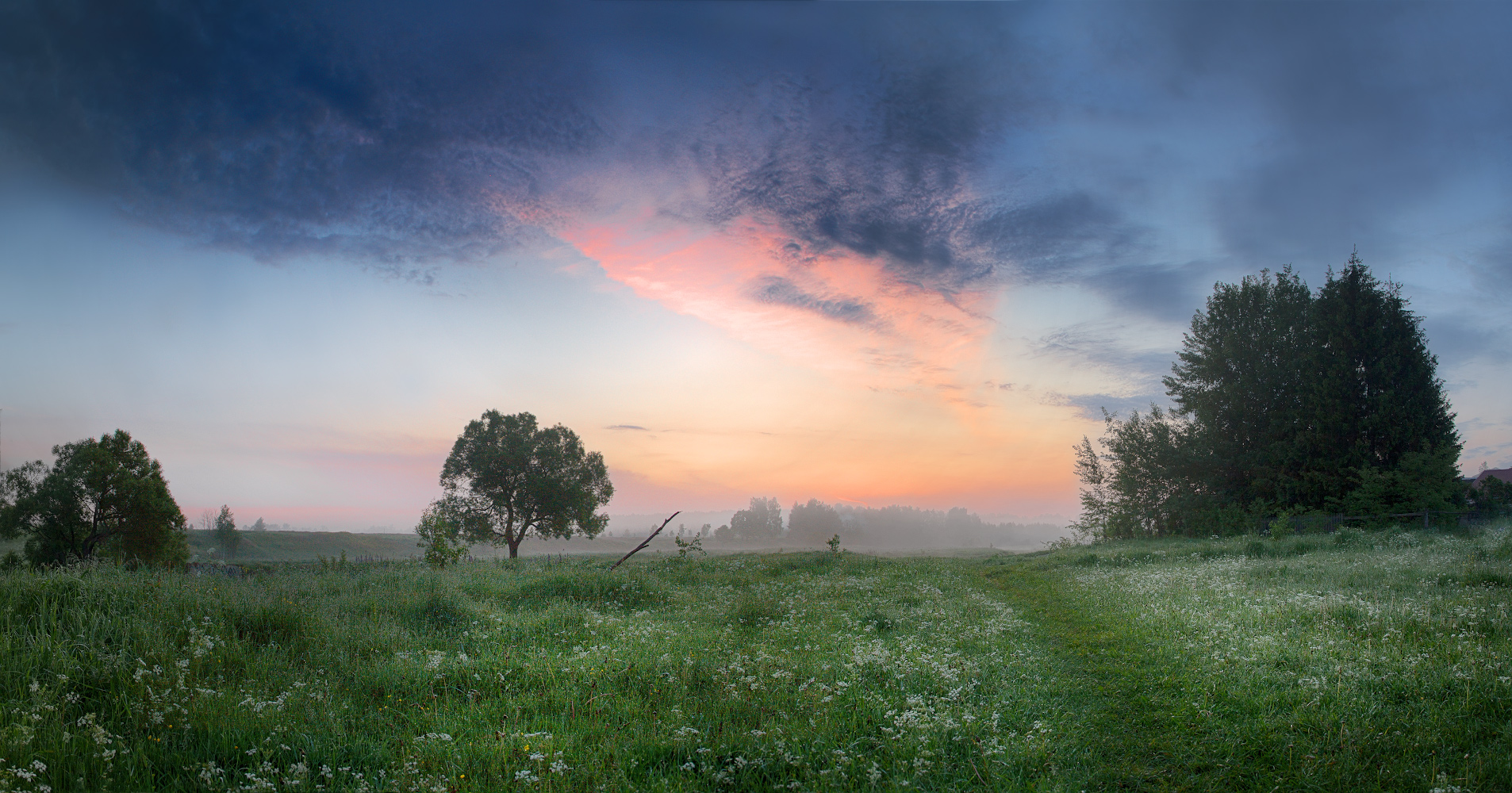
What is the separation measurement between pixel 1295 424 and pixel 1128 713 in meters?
45.2

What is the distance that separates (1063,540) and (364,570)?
172ft

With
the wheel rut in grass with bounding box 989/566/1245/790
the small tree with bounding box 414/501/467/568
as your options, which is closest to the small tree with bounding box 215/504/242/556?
the small tree with bounding box 414/501/467/568

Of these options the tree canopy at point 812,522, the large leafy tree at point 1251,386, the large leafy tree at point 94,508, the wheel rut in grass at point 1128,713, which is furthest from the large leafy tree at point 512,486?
the tree canopy at point 812,522

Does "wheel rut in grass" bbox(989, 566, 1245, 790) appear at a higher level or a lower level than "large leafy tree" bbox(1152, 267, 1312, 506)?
lower

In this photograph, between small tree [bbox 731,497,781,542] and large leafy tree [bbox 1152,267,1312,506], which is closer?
large leafy tree [bbox 1152,267,1312,506]

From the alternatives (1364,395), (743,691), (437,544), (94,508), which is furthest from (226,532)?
(1364,395)

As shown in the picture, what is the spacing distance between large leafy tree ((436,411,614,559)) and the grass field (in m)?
33.5

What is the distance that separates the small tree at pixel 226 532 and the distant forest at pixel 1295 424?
3672 inches

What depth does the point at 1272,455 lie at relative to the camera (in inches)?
1641

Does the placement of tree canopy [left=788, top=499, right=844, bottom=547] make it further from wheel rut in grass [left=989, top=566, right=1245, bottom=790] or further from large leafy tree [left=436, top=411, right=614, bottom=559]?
wheel rut in grass [left=989, top=566, right=1245, bottom=790]

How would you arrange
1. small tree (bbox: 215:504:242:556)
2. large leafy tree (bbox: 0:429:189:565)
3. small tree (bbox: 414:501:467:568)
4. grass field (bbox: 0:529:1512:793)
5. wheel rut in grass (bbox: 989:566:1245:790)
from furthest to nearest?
1. small tree (bbox: 215:504:242:556)
2. large leafy tree (bbox: 0:429:189:565)
3. small tree (bbox: 414:501:467:568)
4. wheel rut in grass (bbox: 989:566:1245:790)
5. grass field (bbox: 0:529:1512:793)

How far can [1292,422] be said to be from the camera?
40938mm

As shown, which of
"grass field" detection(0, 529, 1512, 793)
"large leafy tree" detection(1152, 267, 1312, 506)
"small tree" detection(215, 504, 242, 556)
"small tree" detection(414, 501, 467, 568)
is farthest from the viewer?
"small tree" detection(215, 504, 242, 556)

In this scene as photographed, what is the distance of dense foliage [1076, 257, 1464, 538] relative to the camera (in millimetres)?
36938
